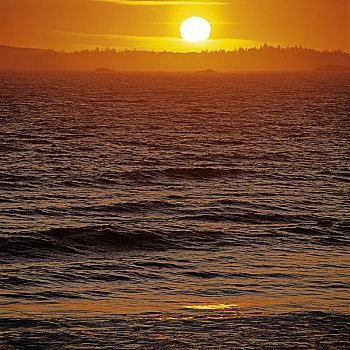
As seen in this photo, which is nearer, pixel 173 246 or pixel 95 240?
pixel 173 246

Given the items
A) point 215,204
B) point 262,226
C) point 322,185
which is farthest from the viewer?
point 322,185

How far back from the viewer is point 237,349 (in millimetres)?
14758

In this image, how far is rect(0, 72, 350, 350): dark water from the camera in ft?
53.1

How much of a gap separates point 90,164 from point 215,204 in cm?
1567

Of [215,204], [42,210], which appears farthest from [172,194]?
[42,210]

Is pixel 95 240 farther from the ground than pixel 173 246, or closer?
farther from the ground

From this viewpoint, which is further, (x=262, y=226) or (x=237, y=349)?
(x=262, y=226)

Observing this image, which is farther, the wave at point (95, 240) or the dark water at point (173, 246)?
the wave at point (95, 240)

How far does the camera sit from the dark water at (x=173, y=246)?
53.1 ft

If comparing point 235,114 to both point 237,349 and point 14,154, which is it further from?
point 237,349

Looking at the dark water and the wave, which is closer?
the dark water

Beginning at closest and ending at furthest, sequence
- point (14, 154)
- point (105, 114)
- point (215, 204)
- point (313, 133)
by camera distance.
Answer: point (215, 204) < point (14, 154) < point (313, 133) < point (105, 114)

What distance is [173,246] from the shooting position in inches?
1027

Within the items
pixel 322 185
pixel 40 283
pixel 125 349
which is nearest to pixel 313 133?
pixel 322 185
